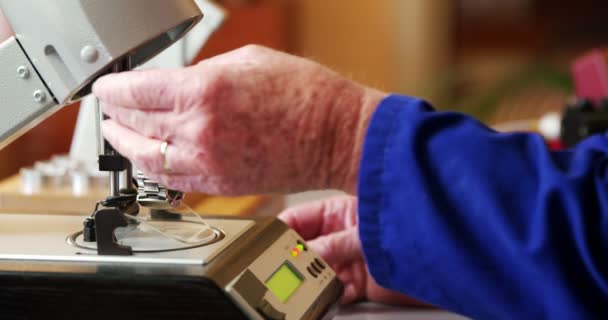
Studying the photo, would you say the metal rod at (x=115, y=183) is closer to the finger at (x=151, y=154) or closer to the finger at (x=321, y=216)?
the finger at (x=151, y=154)

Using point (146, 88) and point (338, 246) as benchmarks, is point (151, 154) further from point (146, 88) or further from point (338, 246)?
point (338, 246)

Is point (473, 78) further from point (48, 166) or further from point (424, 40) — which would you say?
point (48, 166)

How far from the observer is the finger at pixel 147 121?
0.70 meters

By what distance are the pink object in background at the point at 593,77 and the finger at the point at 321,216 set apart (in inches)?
35.3

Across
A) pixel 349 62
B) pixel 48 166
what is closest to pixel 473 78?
pixel 349 62

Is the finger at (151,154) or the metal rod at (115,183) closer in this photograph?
the finger at (151,154)

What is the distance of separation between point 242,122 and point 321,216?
1.27 feet

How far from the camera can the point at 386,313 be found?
942 millimetres

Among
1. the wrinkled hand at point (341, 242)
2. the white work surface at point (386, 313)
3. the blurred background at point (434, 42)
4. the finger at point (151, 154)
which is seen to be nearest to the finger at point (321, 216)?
the wrinkled hand at point (341, 242)

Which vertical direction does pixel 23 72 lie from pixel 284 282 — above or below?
above

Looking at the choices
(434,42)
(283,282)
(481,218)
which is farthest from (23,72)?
(434,42)

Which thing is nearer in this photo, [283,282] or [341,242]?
[283,282]

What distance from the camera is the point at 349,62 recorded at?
392 centimetres

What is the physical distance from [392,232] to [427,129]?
0.28ft
